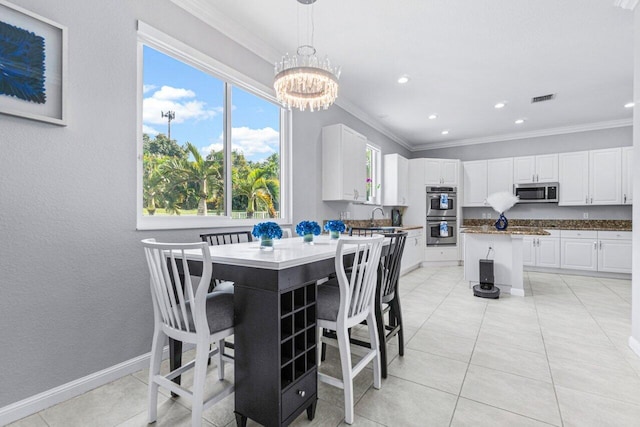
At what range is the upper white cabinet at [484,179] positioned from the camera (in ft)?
Result: 20.4

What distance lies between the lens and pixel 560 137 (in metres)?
6.04

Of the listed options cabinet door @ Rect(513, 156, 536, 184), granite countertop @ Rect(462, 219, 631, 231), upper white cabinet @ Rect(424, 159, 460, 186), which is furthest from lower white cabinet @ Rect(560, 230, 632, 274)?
upper white cabinet @ Rect(424, 159, 460, 186)

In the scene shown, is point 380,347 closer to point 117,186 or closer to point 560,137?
point 117,186

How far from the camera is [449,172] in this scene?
6.45m

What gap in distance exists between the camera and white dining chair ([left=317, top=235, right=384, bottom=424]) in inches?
64.4

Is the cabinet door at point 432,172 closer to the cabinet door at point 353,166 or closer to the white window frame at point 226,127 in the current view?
the cabinet door at point 353,166

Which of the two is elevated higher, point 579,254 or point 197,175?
point 197,175

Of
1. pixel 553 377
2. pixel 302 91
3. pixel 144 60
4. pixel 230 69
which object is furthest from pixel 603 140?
pixel 144 60

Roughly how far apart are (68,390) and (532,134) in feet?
25.3

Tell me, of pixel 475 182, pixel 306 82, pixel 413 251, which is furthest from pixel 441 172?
pixel 306 82

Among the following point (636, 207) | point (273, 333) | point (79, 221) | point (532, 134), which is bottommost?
point (273, 333)

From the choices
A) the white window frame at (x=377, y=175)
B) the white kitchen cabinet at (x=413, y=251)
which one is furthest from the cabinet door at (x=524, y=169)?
the white window frame at (x=377, y=175)

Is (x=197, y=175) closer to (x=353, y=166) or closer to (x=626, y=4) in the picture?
(x=353, y=166)

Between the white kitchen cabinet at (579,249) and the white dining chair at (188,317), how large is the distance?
20.1ft
